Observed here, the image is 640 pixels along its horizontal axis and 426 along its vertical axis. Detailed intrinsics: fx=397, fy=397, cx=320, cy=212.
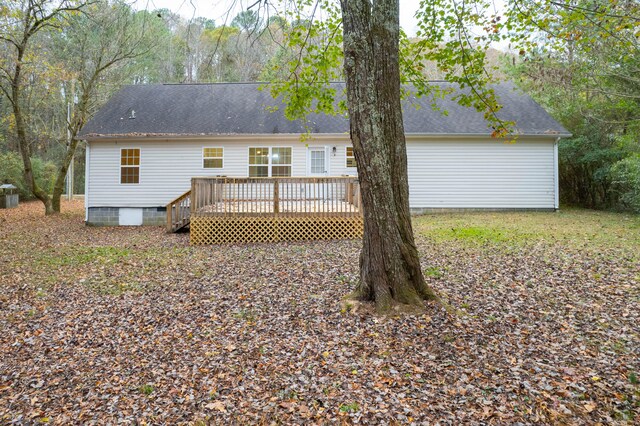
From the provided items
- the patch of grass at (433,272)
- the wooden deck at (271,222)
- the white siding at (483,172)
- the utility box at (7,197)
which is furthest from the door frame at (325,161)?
the utility box at (7,197)

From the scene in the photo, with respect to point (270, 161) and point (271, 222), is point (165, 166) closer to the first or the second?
point (270, 161)

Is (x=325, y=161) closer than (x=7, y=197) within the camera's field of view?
Yes

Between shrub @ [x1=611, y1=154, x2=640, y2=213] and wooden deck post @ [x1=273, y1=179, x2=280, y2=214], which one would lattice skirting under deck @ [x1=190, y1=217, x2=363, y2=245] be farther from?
shrub @ [x1=611, y1=154, x2=640, y2=213]

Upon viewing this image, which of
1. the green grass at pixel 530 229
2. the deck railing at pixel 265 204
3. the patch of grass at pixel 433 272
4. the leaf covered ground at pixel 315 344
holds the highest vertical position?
the deck railing at pixel 265 204

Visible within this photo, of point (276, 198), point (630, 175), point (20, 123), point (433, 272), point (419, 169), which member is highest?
point (20, 123)

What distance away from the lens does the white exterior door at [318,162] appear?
1435 centimetres

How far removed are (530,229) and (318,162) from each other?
23.7ft

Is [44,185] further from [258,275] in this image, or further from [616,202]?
[616,202]

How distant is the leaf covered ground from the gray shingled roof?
26.3ft

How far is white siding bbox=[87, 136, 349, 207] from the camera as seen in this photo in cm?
1432

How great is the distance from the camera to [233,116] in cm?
1514

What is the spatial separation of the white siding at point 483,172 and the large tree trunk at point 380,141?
10.4 meters

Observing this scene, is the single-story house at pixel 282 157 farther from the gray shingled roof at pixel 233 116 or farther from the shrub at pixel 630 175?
the shrub at pixel 630 175

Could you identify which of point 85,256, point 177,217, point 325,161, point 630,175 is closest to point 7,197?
point 177,217
